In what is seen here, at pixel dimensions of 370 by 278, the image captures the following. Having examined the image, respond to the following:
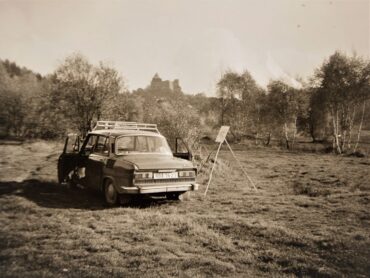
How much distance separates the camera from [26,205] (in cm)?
797

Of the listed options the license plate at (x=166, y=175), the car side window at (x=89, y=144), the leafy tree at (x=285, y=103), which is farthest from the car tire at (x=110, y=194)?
the leafy tree at (x=285, y=103)

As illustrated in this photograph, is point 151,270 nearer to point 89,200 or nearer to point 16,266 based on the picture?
point 16,266

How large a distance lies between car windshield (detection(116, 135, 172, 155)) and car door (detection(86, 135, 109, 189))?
14.4 inches

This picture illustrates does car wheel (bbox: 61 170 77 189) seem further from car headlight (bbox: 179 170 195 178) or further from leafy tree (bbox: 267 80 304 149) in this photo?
leafy tree (bbox: 267 80 304 149)

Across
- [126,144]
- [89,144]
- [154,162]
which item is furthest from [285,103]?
[154,162]

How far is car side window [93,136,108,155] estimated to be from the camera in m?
9.03

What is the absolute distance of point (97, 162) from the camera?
9.05 m

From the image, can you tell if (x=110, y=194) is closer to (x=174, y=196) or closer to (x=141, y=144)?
(x=141, y=144)

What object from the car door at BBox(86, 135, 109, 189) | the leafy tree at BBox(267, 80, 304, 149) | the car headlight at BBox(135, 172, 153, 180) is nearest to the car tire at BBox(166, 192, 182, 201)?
the car headlight at BBox(135, 172, 153, 180)

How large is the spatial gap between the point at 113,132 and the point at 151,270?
531cm

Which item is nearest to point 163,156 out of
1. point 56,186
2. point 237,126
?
point 56,186

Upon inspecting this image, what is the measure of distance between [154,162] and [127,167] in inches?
26.8

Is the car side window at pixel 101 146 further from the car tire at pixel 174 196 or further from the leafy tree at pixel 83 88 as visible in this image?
the leafy tree at pixel 83 88

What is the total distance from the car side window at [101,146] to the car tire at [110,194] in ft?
2.65
